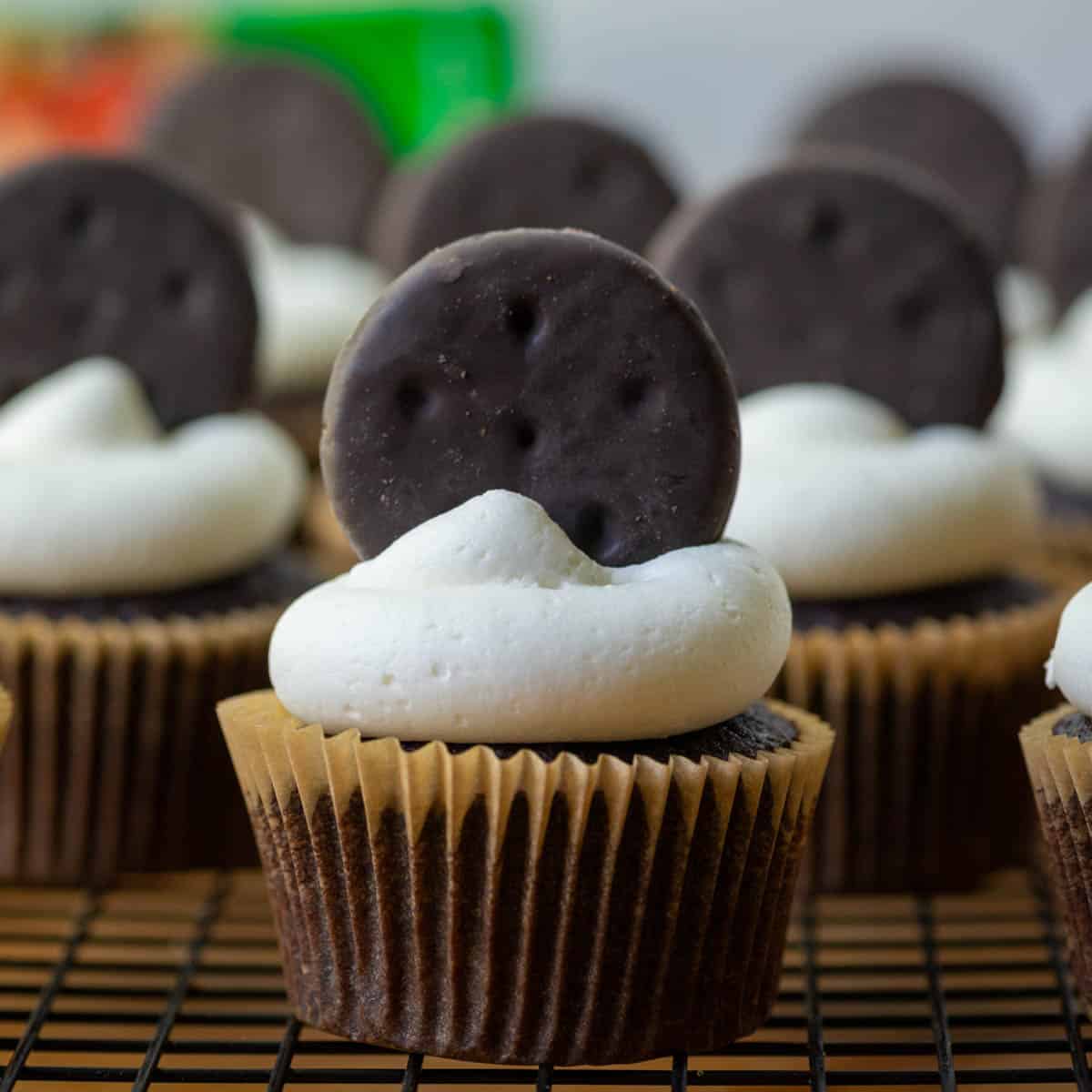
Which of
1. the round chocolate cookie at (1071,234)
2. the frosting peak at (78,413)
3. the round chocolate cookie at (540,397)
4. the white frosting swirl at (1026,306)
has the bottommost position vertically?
the white frosting swirl at (1026,306)

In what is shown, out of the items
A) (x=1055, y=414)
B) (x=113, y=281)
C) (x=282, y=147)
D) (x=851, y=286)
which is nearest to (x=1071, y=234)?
(x=1055, y=414)

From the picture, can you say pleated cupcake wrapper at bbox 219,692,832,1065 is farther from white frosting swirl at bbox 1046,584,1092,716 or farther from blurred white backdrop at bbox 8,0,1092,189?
blurred white backdrop at bbox 8,0,1092,189

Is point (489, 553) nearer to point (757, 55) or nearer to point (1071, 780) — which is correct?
point (1071, 780)

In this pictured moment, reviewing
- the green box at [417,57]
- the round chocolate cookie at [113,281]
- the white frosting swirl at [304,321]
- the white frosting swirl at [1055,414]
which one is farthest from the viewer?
the green box at [417,57]

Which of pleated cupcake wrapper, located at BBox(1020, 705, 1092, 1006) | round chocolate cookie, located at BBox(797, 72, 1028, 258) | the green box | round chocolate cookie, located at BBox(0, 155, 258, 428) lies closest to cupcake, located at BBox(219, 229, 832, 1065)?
pleated cupcake wrapper, located at BBox(1020, 705, 1092, 1006)

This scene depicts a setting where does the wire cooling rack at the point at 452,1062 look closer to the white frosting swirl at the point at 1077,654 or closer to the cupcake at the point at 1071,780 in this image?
the cupcake at the point at 1071,780

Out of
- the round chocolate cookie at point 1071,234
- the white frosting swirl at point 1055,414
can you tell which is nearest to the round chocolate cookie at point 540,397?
the white frosting swirl at point 1055,414
